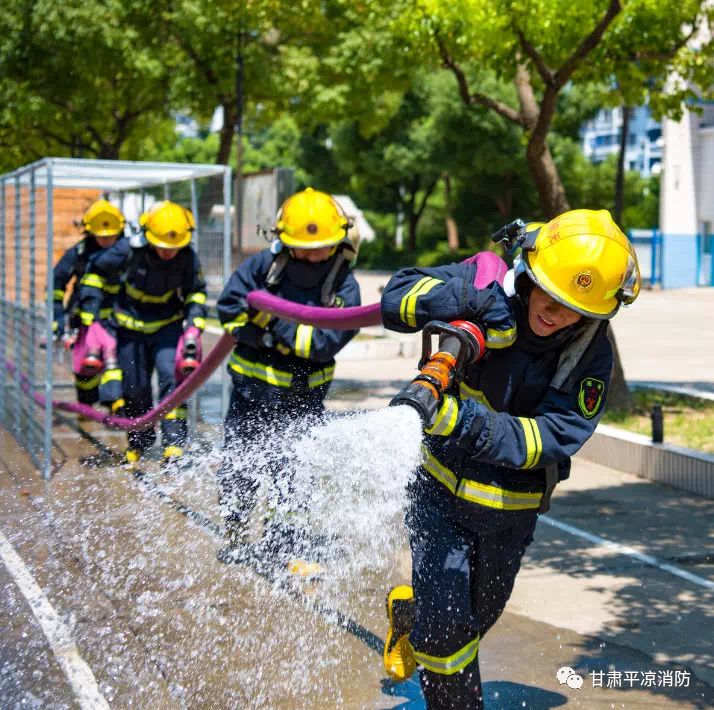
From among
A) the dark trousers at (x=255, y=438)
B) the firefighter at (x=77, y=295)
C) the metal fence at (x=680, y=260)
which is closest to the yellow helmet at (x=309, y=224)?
the dark trousers at (x=255, y=438)

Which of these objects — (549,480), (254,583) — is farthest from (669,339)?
(549,480)

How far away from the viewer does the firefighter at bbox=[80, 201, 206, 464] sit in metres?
8.21

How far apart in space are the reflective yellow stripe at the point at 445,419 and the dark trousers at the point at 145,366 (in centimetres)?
518

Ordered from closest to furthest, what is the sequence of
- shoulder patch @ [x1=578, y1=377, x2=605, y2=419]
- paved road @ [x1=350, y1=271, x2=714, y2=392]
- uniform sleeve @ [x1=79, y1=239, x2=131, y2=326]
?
1. shoulder patch @ [x1=578, y1=377, x2=605, y2=419]
2. uniform sleeve @ [x1=79, y1=239, x2=131, y2=326]
3. paved road @ [x1=350, y1=271, x2=714, y2=392]

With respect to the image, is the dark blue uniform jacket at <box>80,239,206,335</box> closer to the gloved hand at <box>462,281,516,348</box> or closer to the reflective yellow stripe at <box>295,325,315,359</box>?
the reflective yellow stripe at <box>295,325,315,359</box>

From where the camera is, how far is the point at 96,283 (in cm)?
934

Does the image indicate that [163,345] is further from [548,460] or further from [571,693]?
[548,460]

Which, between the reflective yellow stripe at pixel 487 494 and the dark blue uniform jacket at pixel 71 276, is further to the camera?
the dark blue uniform jacket at pixel 71 276

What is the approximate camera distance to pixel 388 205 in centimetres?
5600

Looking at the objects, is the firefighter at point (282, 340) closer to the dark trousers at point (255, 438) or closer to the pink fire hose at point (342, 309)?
the dark trousers at point (255, 438)

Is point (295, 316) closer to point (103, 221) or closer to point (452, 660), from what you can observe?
point (452, 660)

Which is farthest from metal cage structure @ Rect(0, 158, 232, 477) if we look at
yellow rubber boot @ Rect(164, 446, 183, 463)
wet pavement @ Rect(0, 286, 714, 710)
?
wet pavement @ Rect(0, 286, 714, 710)

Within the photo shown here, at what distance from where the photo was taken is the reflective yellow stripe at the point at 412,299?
364 centimetres

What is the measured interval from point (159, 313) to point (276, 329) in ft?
8.55
